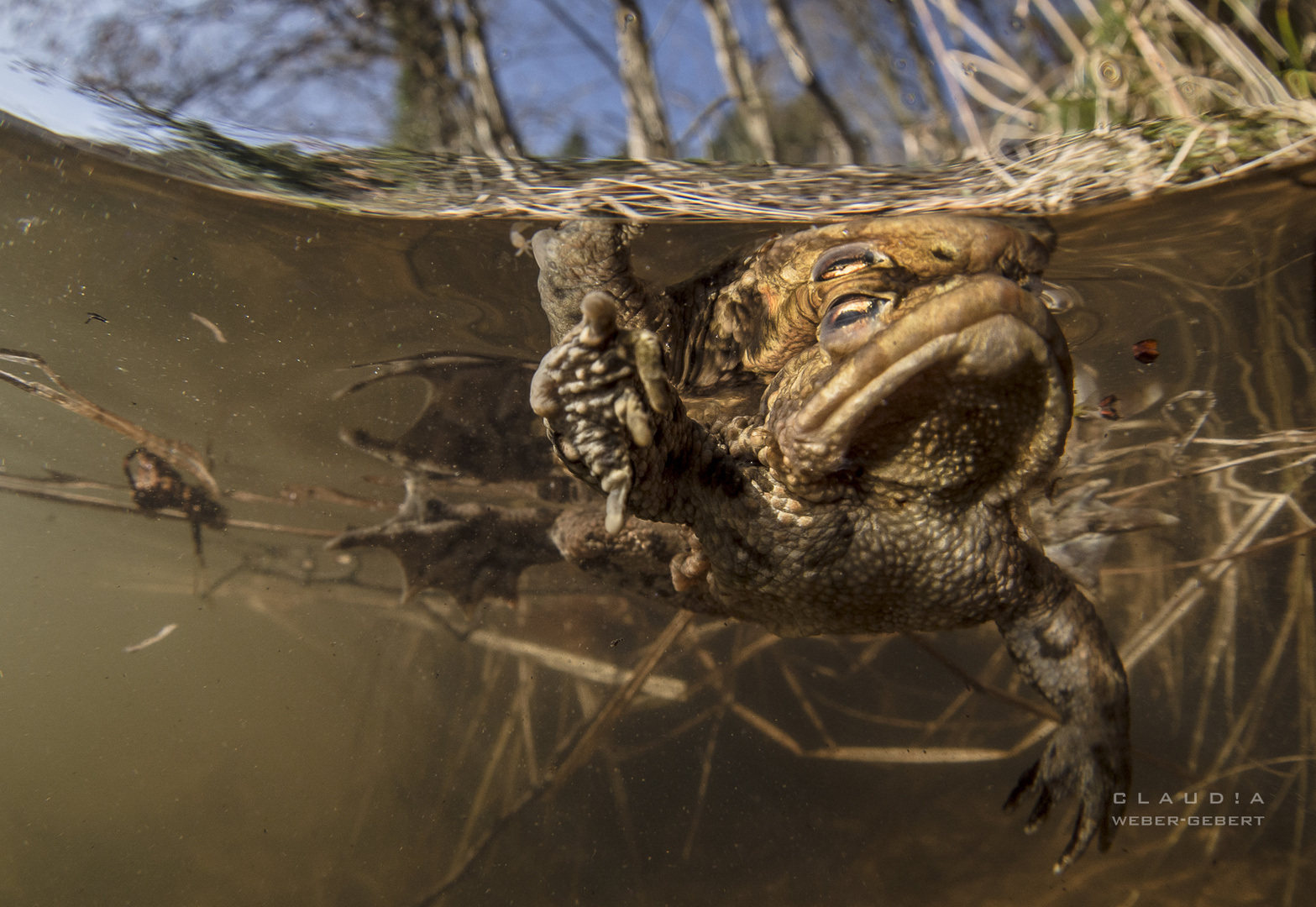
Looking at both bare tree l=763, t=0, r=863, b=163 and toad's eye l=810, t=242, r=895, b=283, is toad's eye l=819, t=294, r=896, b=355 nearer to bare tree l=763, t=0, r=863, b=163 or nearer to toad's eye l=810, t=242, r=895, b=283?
toad's eye l=810, t=242, r=895, b=283

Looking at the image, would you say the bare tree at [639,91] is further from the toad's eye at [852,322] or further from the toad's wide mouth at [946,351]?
the toad's wide mouth at [946,351]

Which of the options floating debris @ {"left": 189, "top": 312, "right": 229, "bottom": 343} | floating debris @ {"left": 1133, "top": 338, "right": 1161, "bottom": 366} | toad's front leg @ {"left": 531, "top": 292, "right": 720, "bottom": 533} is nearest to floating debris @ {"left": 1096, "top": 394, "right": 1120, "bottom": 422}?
floating debris @ {"left": 1133, "top": 338, "right": 1161, "bottom": 366}

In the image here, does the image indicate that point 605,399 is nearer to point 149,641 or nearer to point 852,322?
point 852,322

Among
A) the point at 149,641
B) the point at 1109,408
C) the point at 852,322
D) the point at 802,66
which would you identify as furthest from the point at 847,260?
the point at 149,641

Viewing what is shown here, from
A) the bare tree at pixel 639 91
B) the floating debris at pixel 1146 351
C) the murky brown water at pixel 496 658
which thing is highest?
the bare tree at pixel 639 91

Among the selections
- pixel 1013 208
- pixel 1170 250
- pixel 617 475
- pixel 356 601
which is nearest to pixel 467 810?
pixel 356 601

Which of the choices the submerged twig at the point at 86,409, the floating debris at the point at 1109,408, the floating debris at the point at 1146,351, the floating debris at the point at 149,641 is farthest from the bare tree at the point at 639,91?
the floating debris at the point at 149,641
